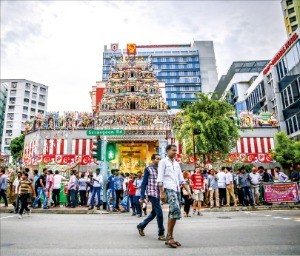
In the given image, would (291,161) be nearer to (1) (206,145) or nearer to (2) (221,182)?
(1) (206,145)

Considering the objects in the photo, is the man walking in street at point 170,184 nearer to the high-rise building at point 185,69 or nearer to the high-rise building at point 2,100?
the high-rise building at point 185,69

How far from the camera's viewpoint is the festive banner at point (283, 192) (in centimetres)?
1303

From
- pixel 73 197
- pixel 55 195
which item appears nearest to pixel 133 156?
pixel 55 195

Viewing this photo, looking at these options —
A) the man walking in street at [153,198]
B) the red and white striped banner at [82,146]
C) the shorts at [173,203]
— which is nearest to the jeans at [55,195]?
the man walking in street at [153,198]

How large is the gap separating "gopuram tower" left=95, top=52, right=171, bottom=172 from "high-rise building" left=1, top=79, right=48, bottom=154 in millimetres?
60207

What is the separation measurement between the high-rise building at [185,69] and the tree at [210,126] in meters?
70.1

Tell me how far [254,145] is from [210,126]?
13.6 meters

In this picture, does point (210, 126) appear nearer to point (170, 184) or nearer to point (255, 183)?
point (255, 183)

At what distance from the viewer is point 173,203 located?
203 inches

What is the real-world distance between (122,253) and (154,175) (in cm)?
203

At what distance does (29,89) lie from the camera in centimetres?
8931

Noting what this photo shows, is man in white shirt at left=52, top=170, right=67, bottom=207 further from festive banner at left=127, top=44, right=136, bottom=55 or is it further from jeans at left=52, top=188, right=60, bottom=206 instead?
festive banner at left=127, top=44, right=136, bottom=55

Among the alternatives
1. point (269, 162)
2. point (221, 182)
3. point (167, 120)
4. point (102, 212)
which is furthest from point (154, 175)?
point (269, 162)

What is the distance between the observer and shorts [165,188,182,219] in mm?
5047
